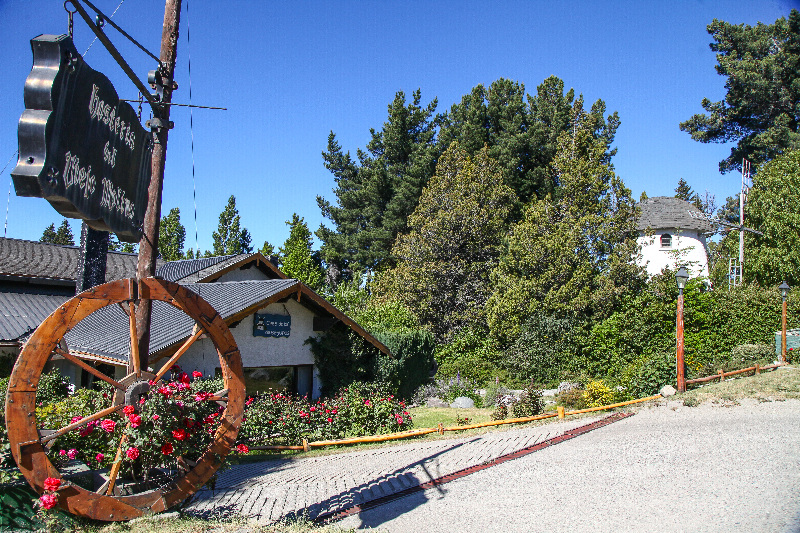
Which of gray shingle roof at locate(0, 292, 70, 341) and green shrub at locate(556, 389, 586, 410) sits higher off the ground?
gray shingle roof at locate(0, 292, 70, 341)

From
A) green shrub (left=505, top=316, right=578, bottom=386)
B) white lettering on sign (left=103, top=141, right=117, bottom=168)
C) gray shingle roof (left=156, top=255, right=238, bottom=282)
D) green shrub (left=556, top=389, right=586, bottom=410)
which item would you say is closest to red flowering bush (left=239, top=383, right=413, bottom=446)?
green shrub (left=556, top=389, right=586, bottom=410)

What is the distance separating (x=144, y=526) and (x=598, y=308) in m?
21.8

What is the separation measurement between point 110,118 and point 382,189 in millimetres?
41527

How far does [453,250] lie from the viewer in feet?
104

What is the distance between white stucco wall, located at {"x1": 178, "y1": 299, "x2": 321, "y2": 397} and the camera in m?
15.0

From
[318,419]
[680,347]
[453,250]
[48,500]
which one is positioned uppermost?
[453,250]

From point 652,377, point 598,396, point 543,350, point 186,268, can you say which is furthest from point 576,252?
point 186,268

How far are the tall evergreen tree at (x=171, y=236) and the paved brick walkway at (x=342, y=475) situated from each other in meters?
41.8

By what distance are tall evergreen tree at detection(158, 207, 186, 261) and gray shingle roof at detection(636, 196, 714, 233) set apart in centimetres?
3759

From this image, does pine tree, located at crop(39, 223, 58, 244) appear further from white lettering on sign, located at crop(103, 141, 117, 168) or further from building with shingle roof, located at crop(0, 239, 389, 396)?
white lettering on sign, located at crop(103, 141, 117, 168)

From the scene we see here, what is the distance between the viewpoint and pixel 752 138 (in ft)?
132

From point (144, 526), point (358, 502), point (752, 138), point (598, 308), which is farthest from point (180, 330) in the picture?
point (752, 138)

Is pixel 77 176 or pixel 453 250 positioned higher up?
pixel 453 250

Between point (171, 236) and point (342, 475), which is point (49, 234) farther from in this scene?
point (342, 475)
